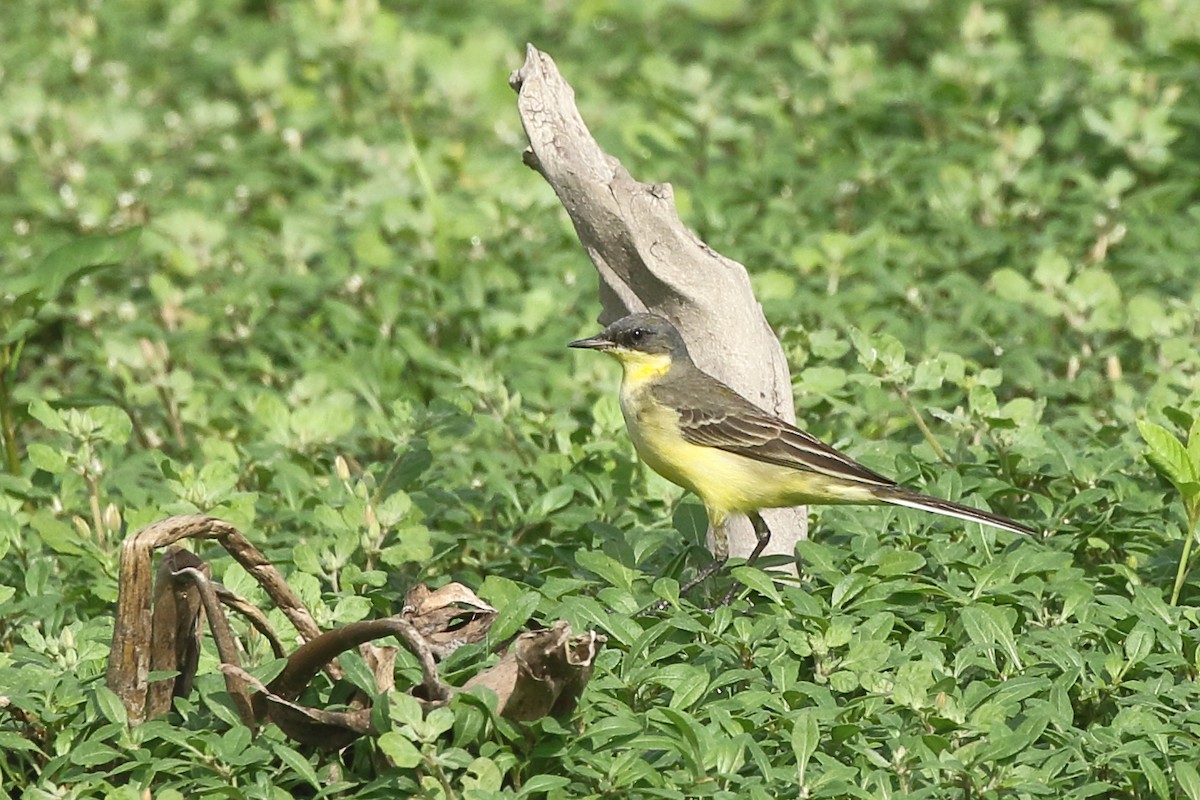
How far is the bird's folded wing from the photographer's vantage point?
20.9 feet

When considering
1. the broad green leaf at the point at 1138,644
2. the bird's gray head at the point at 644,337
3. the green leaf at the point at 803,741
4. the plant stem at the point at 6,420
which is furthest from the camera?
the plant stem at the point at 6,420

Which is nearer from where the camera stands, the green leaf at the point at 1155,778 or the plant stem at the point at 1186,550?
the green leaf at the point at 1155,778

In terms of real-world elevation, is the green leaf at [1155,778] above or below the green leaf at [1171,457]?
below

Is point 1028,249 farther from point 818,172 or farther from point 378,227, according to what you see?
point 378,227

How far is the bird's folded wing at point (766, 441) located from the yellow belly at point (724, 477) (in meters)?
0.03

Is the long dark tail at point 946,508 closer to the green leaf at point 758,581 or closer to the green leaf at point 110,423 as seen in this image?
the green leaf at point 758,581

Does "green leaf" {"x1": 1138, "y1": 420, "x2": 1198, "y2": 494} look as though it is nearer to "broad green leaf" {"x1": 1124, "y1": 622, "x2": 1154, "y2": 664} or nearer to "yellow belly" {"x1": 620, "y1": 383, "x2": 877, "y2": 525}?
"broad green leaf" {"x1": 1124, "y1": 622, "x2": 1154, "y2": 664}

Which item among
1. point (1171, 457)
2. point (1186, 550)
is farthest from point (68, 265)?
point (1186, 550)

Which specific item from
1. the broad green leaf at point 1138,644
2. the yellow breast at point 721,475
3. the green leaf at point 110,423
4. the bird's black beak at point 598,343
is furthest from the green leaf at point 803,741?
the green leaf at point 110,423

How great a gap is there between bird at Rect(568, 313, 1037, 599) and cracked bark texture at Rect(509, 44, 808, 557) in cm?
10

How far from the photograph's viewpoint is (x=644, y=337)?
6.94 m

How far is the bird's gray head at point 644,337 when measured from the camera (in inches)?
268

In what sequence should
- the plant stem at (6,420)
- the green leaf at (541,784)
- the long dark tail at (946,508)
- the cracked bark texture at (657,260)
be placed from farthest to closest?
the plant stem at (6,420)
the cracked bark texture at (657,260)
the long dark tail at (946,508)
the green leaf at (541,784)

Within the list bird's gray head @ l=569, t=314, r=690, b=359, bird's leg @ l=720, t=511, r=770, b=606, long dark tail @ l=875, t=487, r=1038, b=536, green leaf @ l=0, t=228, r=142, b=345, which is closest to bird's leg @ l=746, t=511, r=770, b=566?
bird's leg @ l=720, t=511, r=770, b=606
